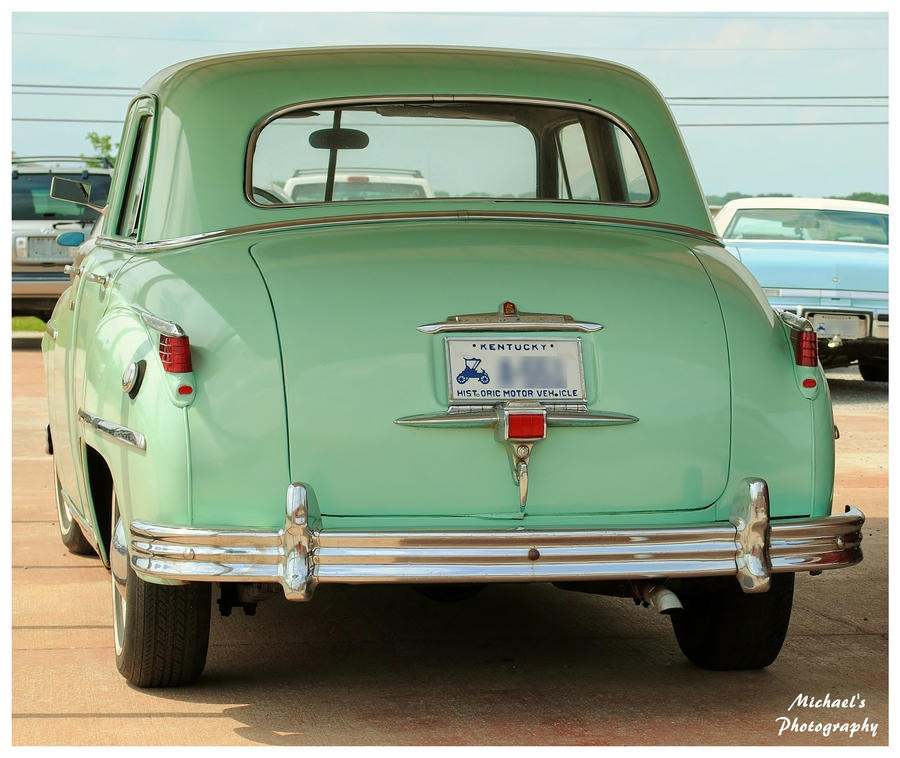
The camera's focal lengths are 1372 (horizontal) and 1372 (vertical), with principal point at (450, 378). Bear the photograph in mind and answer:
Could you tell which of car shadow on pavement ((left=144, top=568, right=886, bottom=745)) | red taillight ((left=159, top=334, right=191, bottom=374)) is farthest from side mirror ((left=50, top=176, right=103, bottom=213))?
red taillight ((left=159, top=334, right=191, bottom=374))

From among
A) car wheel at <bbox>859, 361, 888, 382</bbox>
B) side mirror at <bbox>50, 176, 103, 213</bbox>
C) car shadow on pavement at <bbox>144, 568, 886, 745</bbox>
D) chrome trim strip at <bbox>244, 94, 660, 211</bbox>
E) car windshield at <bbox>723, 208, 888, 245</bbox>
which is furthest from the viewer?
car wheel at <bbox>859, 361, 888, 382</bbox>

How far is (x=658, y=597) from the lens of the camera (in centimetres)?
382

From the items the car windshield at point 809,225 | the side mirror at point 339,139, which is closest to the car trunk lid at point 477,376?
the side mirror at point 339,139

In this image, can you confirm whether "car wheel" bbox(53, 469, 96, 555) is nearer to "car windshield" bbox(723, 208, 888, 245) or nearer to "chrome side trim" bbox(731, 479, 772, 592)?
"chrome side trim" bbox(731, 479, 772, 592)

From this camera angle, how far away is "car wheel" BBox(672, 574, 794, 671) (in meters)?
4.23

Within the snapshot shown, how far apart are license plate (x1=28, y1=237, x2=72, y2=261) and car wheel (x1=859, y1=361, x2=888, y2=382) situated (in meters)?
9.21

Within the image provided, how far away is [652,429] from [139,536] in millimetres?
1409

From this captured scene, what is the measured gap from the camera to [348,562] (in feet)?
11.5

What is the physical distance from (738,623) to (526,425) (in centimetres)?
114

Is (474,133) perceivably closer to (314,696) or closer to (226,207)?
(226,207)

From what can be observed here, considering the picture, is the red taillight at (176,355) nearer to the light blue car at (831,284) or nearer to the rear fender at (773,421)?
the rear fender at (773,421)

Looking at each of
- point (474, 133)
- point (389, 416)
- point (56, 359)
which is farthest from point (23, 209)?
point (389, 416)

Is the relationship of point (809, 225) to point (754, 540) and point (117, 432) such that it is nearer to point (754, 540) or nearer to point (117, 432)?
point (754, 540)

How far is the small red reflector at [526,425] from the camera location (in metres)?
3.63
